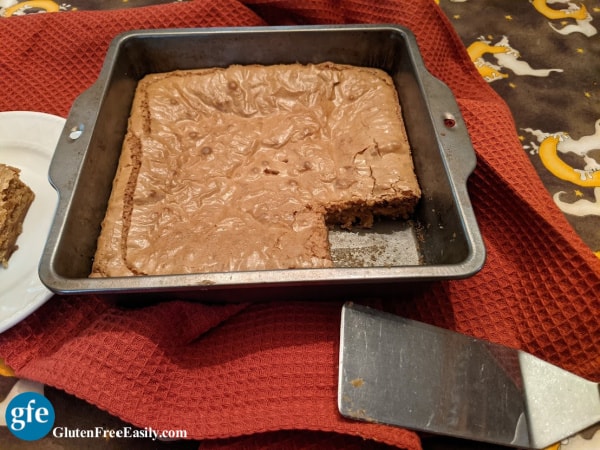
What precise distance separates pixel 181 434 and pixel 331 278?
0.63 meters

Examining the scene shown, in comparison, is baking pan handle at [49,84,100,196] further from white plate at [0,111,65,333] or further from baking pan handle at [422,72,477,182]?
baking pan handle at [422,72,477,182]

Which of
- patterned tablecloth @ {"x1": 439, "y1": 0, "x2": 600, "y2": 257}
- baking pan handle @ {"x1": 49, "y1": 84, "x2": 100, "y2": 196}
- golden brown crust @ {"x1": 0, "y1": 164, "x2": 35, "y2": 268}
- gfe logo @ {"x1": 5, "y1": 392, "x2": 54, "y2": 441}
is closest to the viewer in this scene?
gfe logo @ {"x1": 5, "y1": 392, "x2": 54, "y2": 441}

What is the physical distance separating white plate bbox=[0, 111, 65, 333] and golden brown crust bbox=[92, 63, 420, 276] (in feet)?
0.86

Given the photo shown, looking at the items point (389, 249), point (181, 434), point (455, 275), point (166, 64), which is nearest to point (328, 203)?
point (389, 249)

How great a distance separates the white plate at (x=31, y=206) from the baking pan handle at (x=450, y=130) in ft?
4.75

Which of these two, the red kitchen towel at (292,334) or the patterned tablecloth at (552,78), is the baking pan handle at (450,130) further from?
the patterned tablecloth at (552,78)

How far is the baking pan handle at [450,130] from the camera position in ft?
4.88

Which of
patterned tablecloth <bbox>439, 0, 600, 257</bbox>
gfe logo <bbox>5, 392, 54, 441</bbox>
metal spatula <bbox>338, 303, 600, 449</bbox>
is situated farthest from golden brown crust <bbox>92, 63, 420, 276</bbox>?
patterned tablecloth <bbox>439, 0, 600, 257</bbox>

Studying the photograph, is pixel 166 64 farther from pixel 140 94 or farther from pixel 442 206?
pixel 442 206

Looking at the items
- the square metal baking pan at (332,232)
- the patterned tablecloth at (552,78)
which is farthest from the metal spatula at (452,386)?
the patterned tablecloth at (552,78)

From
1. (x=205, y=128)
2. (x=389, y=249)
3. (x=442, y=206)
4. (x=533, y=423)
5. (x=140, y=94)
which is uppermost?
(x=140, y=94)

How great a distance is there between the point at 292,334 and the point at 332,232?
0.49 meters

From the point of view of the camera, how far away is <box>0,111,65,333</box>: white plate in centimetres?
144

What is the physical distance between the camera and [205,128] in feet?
5.91
